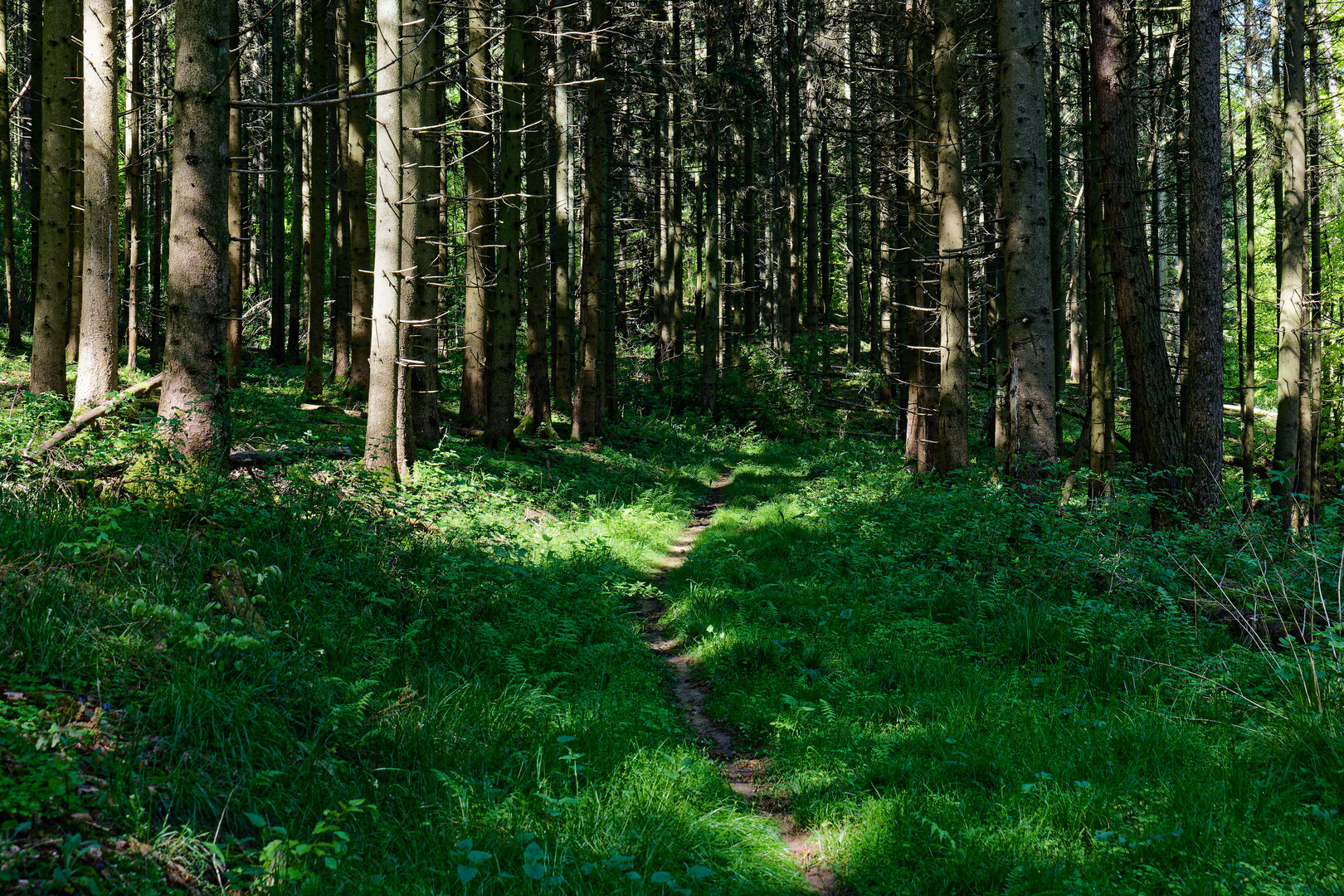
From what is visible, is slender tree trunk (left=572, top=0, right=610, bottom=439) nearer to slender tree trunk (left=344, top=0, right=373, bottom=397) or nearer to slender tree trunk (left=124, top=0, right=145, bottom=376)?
slender tree trunk (left=344, top=0, right=373, bottom=397)

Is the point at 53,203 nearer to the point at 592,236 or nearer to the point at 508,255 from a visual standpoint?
the point at 508,255

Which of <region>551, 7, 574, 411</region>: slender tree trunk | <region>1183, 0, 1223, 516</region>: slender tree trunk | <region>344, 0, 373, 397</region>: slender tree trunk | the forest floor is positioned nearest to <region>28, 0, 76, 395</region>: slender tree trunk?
<region>344, 0, 373, 397</region>: slender tree trunk

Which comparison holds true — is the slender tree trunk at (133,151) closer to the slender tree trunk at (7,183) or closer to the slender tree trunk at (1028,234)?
the slender tree trunk at (7,183)

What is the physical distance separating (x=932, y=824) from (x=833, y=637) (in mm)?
2728

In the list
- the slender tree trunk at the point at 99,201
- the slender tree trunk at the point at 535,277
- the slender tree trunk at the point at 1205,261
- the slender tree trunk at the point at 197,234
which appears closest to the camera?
the slender tree trunk at the point at 197,234

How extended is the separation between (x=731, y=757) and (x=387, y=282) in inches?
285

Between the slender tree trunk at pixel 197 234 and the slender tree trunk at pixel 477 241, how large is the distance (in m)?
6.11

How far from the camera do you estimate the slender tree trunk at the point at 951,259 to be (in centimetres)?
1111

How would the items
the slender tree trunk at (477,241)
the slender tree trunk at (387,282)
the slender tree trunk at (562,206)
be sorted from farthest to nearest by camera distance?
the slender tree trunk at (562,206), the slender tree trunk at (477,241), the slender tree trunk at (387,282)

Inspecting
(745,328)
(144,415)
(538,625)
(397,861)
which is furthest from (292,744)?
(745,328)

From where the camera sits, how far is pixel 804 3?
936 inches

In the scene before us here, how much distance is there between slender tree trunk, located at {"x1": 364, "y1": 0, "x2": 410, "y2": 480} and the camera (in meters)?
9.41

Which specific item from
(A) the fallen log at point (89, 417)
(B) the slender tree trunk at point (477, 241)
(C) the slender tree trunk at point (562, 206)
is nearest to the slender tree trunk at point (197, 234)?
(A) the fallen log at point (89, 417)

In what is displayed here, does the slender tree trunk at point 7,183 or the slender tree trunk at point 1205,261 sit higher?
the slender tree trunk at point 7,183
